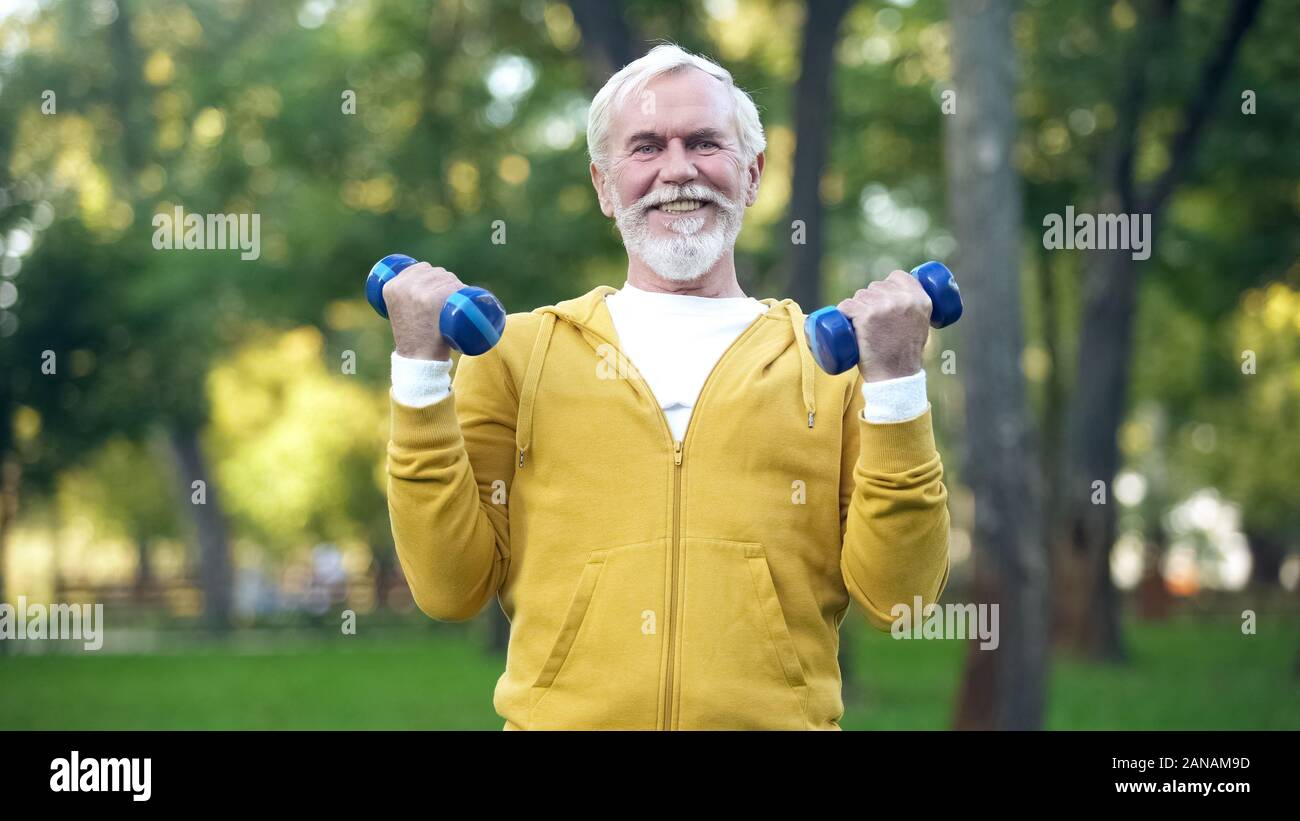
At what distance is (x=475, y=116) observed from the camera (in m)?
21.1

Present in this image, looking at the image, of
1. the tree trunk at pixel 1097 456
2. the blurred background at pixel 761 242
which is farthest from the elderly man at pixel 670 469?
the tree trunk at pixel 1097 456

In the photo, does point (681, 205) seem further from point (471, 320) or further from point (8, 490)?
point (8, 490)

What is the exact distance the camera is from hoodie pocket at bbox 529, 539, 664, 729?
2.83 metres

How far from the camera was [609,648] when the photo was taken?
285 centimetres

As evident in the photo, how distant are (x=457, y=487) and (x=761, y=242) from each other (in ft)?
62.5

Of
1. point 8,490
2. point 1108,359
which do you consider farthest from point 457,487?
point 8,490

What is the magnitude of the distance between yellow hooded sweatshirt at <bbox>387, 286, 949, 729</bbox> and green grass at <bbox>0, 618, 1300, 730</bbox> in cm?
909

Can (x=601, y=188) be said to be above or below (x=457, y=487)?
above

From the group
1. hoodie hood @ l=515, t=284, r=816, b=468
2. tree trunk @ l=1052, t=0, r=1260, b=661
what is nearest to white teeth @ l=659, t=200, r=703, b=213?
Answer: hoodie hood @ l=515, t=284, r=816, b=468

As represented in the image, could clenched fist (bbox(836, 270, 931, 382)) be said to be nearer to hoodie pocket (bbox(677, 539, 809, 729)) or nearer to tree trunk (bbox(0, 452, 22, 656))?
hoodie pocket (bbox(677, 539, 809, 729))

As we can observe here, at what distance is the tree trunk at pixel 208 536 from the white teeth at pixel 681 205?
28.6 metres

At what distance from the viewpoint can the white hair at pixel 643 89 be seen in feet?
10.1

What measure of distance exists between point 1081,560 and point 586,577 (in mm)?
16961

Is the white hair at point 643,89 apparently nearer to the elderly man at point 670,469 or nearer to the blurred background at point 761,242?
the elderly man at point 670,469
